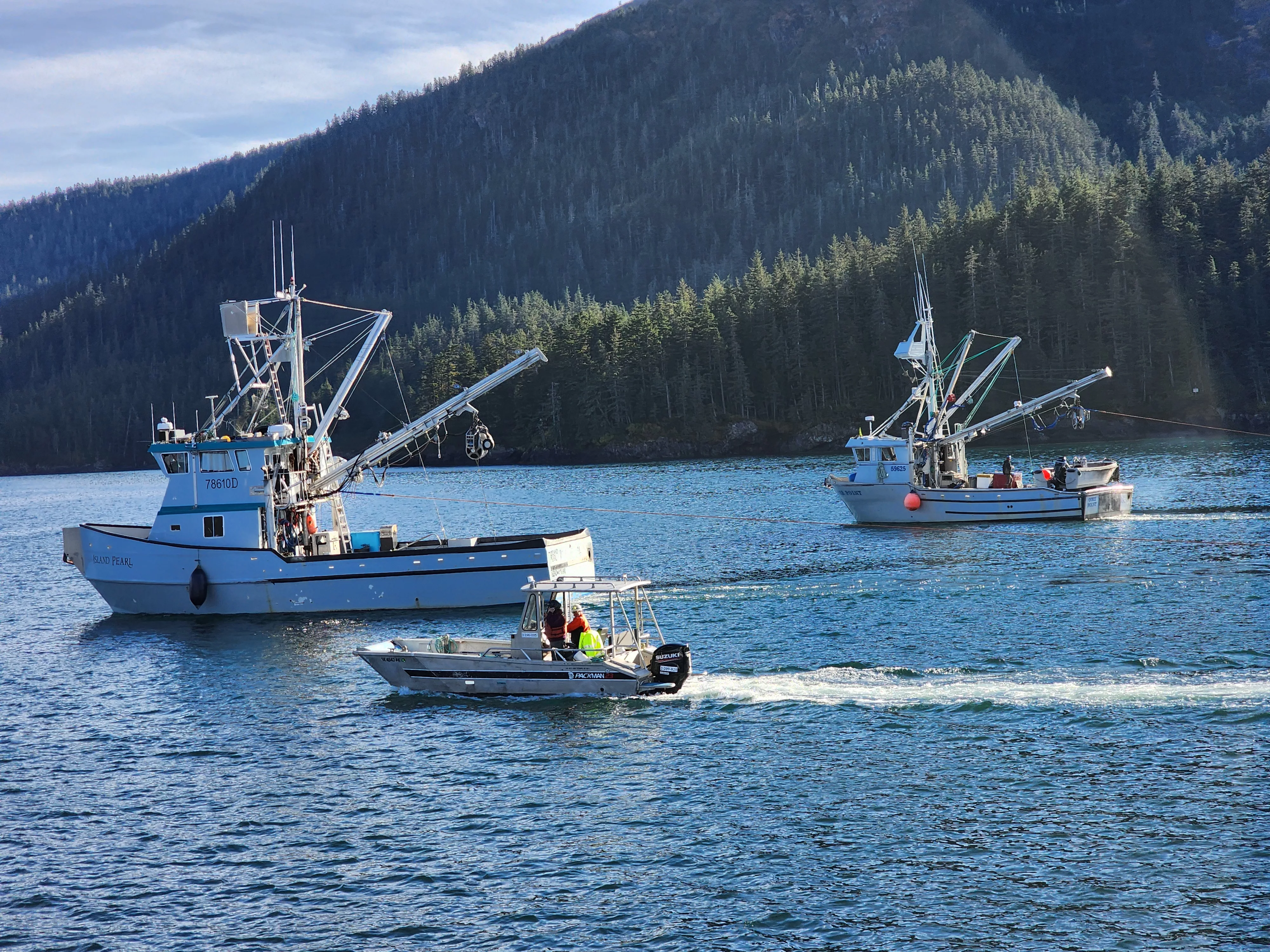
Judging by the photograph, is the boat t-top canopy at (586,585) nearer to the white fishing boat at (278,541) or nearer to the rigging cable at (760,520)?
the white fishing boat at (278,541)

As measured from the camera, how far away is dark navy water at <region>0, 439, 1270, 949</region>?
18.7m

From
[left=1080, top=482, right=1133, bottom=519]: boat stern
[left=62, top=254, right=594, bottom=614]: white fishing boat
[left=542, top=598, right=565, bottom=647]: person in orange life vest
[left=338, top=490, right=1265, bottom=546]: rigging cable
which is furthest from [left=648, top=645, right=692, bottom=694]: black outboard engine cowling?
[left=1080, top=482, right=1133, bottom=519]: boat stern

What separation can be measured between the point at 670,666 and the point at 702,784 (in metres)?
6.01

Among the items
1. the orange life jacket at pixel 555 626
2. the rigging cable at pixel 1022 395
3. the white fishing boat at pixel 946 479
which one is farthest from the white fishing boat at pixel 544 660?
the rigging cable at pixel 1022 395

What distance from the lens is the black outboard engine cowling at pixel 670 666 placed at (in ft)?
98.3

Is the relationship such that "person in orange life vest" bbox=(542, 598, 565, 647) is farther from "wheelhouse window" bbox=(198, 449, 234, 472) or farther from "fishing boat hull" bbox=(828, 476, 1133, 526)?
"fishing boat hull" bbox=(828, 476, 1133, 526)

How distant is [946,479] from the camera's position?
6794cm

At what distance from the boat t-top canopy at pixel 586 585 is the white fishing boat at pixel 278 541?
11828 mm

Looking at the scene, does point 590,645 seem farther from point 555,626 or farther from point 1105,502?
point 1105,502

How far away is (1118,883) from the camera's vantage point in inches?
739

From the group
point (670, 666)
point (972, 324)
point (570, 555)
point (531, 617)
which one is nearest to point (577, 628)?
point (531, 617)

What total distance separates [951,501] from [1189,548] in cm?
1516

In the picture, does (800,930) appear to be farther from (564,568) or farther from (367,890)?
(564,568)

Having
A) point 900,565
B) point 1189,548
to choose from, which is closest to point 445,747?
point 900,565
